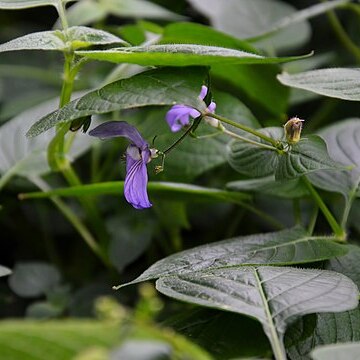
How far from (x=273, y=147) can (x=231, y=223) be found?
1.42 ft

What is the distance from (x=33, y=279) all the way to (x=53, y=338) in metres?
0.62

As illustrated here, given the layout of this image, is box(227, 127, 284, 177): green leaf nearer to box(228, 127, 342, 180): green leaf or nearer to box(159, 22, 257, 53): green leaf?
box(228, 127, 342, 180): green leaf

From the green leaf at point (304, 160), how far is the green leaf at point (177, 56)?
0.09 metres

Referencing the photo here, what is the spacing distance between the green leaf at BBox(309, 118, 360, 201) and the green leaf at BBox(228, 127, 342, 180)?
8 centimetres

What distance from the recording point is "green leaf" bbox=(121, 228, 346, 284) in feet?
1.97

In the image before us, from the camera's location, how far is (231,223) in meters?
1.06

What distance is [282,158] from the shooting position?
0.63 meters

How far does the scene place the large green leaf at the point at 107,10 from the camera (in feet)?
3.58

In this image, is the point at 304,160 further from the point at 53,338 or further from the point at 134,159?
the point at 53,338

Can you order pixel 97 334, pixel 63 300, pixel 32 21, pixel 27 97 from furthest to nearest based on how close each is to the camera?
pixel 32 21 → pixel 27 97 → pixel 63 300 → pixel 97 334

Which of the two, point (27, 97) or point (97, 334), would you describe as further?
point (27, 97)

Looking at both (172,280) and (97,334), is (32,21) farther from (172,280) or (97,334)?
(97,334)

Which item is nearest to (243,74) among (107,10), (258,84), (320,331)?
(258,84)

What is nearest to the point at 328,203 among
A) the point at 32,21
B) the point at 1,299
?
the point at 1,299
